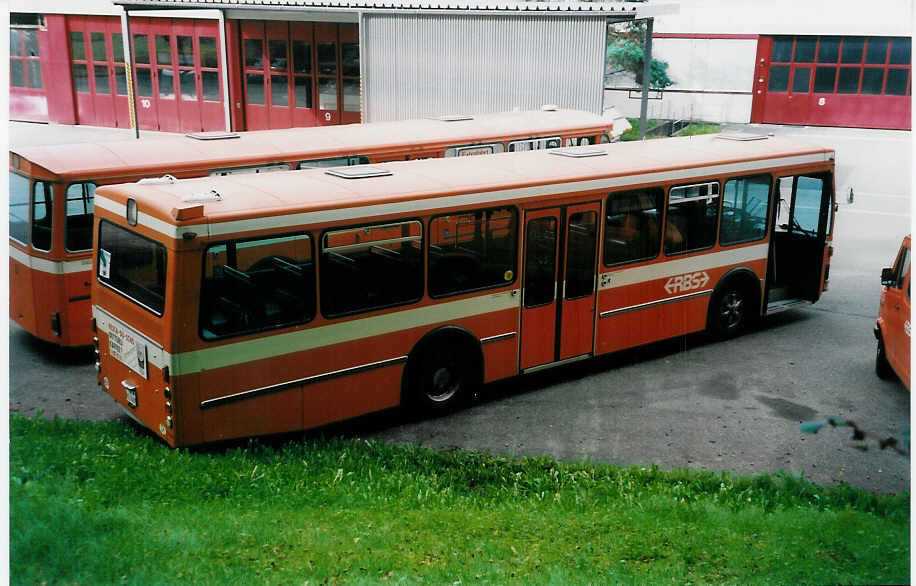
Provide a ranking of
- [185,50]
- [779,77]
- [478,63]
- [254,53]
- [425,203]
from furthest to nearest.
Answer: [254,53]
[185,50]
[478,63]
[779,77]
[425,203]

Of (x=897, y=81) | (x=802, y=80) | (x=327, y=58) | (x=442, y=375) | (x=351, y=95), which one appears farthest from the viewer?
(x=327, y=58)

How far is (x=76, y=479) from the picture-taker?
6289mm

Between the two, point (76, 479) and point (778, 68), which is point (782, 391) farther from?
point (76, 479)

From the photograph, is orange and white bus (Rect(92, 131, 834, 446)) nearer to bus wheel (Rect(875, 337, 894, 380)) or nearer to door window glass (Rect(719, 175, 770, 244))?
door window glass (Rect(719, 175, 770, 244))

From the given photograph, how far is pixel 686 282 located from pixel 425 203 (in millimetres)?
3417

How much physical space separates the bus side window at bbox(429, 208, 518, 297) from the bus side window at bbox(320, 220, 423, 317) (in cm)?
18

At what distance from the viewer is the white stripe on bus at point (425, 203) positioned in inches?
265

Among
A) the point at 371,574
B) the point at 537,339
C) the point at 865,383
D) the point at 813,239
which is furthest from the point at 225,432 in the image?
the point at 813,239

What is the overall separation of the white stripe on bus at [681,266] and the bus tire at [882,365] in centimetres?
180

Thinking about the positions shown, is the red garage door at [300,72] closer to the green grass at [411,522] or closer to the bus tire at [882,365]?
the bus tire at [882,365]

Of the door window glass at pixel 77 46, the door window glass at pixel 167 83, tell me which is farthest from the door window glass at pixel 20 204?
the door window glass at pixel 167 83

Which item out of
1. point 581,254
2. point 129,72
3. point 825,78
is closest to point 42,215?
point 581,254

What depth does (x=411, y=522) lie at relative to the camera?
5918mm

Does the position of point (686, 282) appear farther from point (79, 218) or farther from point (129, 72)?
point (129, 72)
